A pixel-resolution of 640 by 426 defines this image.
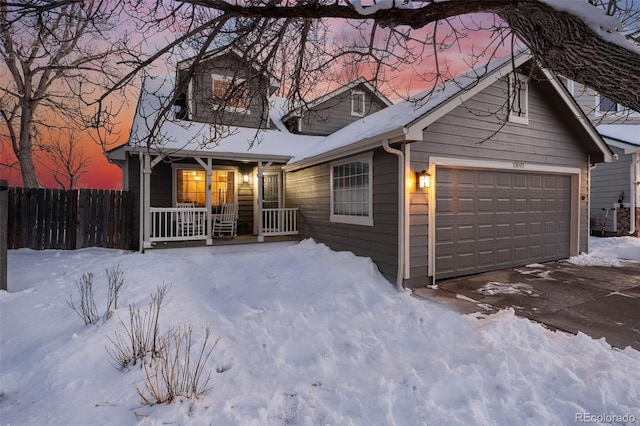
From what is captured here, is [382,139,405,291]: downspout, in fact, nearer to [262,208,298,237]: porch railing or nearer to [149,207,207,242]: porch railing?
[262,208,298,237]: porch railing

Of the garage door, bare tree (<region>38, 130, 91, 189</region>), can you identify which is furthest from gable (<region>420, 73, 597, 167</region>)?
bare tree (<region>38, 130, 91, 189</region>)

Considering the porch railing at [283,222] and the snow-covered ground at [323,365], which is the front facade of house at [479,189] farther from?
the porch railing at [283,222]

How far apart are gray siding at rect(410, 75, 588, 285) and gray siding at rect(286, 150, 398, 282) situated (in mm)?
373

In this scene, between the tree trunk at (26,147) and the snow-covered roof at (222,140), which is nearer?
the snow-covered roof at (222,140)

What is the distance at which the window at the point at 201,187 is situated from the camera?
10250 millimetres

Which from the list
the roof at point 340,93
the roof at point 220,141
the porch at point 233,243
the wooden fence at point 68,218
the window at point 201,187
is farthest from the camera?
the window at point 201,187

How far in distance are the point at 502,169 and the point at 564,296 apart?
2.87 meters

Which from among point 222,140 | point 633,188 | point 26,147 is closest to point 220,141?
point 222,140

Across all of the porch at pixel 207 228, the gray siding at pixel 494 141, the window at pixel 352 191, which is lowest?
the porch at pixel 207 228

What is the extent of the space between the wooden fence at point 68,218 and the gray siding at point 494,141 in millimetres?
7494

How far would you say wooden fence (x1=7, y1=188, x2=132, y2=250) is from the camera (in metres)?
7.60

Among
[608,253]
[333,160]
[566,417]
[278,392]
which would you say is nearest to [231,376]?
[278,392]

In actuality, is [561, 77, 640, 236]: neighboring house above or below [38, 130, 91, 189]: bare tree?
below

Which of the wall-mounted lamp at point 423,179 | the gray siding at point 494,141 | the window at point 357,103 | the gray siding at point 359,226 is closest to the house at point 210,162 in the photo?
the window at point 357,103
